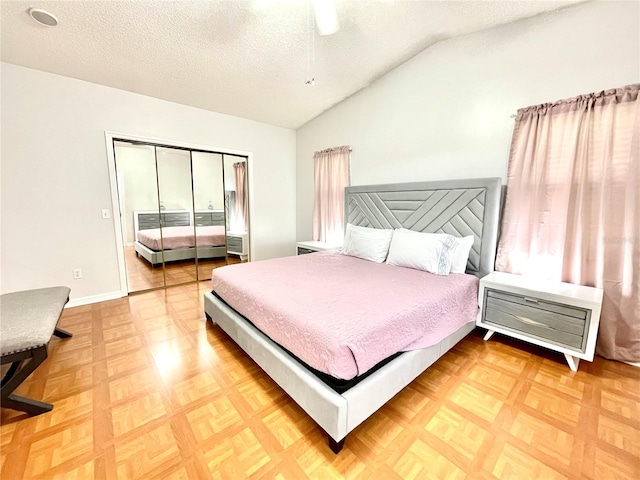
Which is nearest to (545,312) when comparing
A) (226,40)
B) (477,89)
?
(477,89)

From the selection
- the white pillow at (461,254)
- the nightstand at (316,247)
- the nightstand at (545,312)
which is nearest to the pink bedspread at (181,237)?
the nightstand at (316,247)

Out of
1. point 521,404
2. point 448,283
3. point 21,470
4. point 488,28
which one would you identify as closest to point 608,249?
point 448,283

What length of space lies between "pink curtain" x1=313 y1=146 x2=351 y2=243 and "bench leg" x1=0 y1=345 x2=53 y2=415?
3.31 metres

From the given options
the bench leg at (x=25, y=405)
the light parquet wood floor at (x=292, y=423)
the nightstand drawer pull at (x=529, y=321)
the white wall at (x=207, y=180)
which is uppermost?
the white wall at (x=207, y=180)

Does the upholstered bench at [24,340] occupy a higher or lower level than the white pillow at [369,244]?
lower

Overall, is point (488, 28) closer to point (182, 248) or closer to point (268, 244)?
point (268, 244)

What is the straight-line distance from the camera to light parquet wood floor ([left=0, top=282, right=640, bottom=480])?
4.04 ft

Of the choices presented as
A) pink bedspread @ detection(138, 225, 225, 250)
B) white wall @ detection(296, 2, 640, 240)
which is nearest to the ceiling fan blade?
white wall @ detection(296, 2, 640, 240)

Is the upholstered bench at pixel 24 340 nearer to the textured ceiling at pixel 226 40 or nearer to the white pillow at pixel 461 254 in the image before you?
the textured ceiling at pixel 226 40

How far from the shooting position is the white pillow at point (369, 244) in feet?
9.70

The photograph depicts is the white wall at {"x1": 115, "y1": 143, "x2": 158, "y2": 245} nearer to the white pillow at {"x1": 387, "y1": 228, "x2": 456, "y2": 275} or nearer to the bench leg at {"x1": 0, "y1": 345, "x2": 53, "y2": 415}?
the bench leg at {"x1": 0, "y1": 345, "x2": 53, "y2": 415}

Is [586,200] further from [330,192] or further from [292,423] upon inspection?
[330,192]

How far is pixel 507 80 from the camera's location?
2398 mm

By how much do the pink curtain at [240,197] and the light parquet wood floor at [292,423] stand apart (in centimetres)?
253
